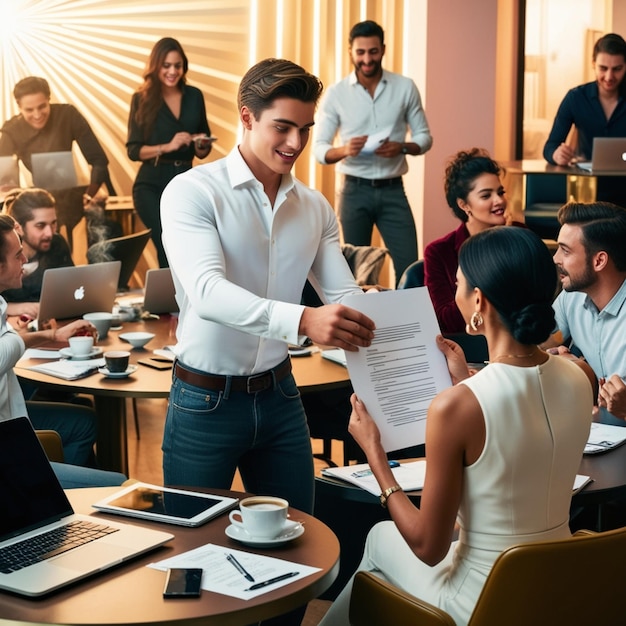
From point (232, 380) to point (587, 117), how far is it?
4.82 metres

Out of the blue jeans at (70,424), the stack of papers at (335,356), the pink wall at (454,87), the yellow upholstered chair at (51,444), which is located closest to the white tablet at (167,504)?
the yellow upholstered chair at (51,444)

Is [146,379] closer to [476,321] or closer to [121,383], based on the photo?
[121,383]

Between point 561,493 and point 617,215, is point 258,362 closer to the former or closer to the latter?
point 561,493

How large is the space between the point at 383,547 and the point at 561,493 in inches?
15.3

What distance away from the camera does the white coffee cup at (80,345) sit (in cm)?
337

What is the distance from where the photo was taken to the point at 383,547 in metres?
2.03

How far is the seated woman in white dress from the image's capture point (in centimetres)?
177

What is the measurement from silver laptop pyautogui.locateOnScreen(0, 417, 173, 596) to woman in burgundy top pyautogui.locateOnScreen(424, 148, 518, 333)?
2134mm

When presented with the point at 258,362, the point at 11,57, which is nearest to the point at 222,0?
the point at 11,57

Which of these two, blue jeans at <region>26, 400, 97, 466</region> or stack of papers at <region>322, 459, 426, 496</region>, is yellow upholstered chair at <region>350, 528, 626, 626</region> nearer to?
stack of papers at <region>322, 459, 426, 496</region>

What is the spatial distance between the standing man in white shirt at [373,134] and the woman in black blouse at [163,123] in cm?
92

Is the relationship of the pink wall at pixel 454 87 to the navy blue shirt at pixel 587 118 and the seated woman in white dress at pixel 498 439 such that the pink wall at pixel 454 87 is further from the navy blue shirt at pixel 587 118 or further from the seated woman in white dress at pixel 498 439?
the seated woman in white dress at pixel 498 439

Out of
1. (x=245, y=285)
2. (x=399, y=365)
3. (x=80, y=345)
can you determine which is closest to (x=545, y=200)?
(x=80, y=345)

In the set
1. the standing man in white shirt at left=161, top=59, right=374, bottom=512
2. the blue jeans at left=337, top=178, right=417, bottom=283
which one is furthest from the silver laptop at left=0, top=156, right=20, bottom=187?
the standing man in white shirt at left=161, top=59, right=374, bottom=512
